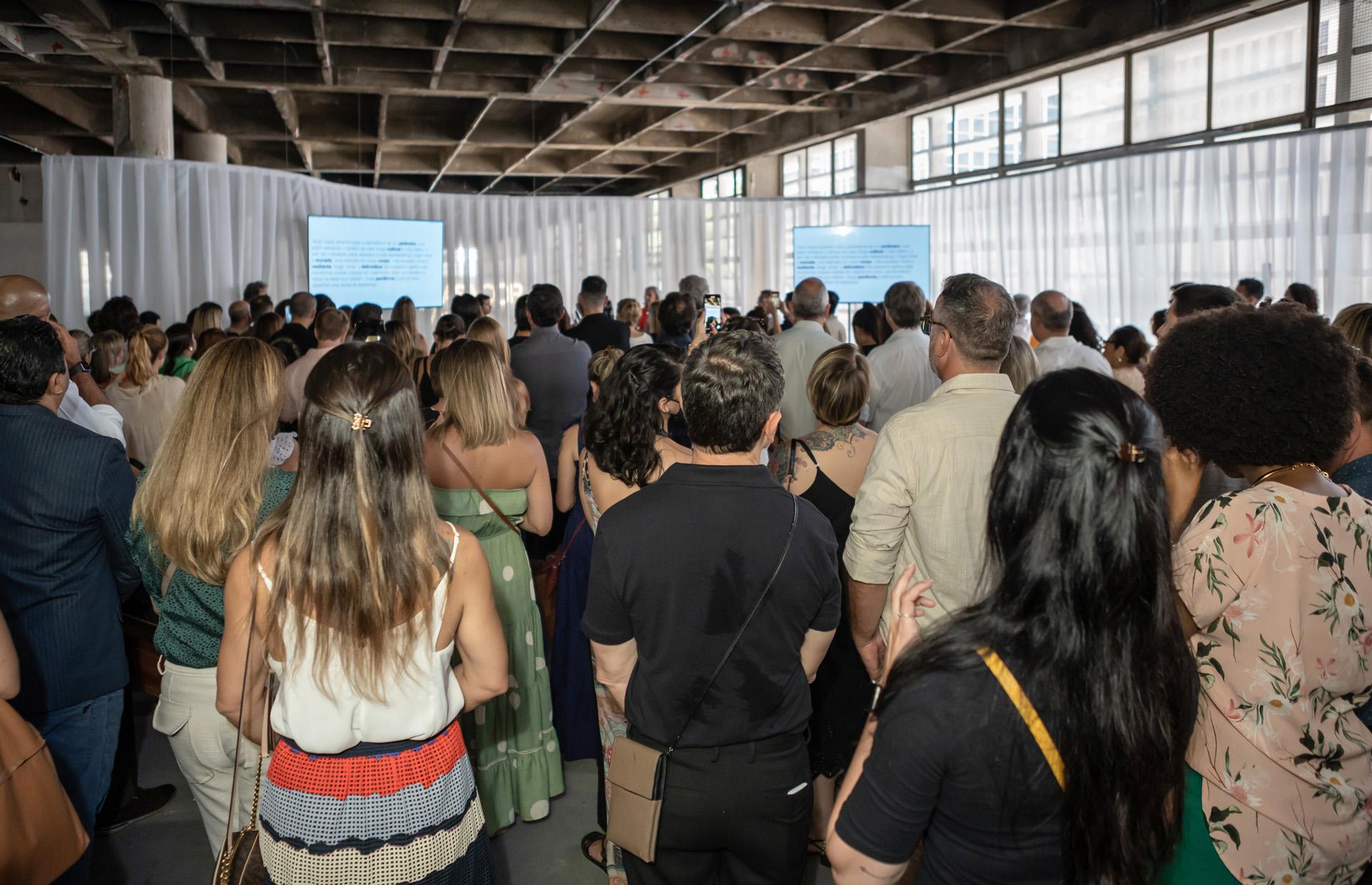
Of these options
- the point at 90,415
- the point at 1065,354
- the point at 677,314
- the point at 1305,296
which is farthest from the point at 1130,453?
the point at 1305,296

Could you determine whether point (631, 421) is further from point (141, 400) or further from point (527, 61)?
point (527, 61)

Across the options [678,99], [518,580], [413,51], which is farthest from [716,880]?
[678,99]

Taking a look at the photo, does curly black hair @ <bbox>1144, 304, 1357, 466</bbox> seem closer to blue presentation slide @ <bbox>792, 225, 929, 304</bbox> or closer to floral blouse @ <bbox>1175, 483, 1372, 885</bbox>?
floral blouse @ <bbox>1175, 483, 1372, 885</bbox>

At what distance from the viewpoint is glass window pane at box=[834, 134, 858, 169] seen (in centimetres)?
1235

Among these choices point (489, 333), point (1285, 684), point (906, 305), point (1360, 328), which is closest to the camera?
point (1285, 684)

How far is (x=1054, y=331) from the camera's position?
193 inches

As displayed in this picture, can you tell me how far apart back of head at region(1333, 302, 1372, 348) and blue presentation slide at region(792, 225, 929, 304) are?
808 centimetres

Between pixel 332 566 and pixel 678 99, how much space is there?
8717mm

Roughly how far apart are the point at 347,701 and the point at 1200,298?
293 centimetres

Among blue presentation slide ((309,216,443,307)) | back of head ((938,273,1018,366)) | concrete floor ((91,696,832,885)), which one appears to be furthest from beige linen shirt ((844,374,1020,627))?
blue presentation slide ((309,216,443,307))

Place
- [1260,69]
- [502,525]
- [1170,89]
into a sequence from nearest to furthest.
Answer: [502,525] < [1260,69] < [1170,89]

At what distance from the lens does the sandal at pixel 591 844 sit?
9.59ft

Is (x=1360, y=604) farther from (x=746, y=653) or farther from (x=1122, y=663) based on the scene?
(x=746, y=653)

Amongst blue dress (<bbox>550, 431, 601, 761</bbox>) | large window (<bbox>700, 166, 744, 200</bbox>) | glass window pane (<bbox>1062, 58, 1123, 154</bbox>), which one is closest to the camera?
blue dress (<bbox>550, 431, 601, 761</bbox>)
